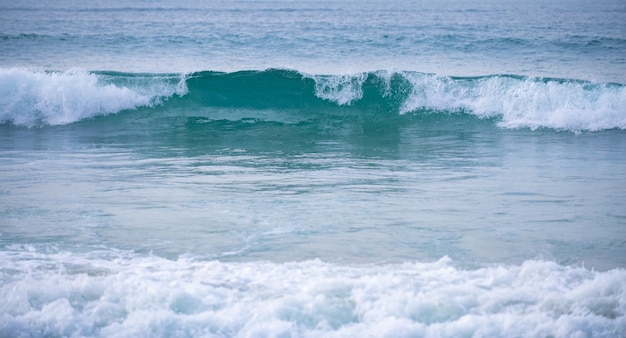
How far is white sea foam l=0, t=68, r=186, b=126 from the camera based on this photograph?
14.6 meters

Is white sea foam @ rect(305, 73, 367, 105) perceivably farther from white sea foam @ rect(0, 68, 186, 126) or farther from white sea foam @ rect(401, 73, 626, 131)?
white sea foam @ rect(0, 68, 186, 126)

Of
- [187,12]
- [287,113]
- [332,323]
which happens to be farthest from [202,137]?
[187,12]

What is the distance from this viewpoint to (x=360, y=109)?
15.5 metres

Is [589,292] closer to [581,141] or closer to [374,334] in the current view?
[374,334]

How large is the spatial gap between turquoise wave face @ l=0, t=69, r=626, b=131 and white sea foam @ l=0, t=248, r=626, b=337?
8.70m

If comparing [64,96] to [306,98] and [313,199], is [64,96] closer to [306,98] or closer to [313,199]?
[306,98]

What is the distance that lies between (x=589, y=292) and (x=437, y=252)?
1447 millimetres

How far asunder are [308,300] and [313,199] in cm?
294

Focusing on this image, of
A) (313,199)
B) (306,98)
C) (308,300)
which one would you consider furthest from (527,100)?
(308,300)

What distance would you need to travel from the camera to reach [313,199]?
8094mm

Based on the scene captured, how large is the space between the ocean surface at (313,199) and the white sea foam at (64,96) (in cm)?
5

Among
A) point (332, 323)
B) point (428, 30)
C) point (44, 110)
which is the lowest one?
point (332, 323)

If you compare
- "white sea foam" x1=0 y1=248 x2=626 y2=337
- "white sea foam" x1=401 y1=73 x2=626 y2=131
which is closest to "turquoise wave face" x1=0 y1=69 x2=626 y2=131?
"white sea foam" x1=401 y1=73 x2=626 y2=131

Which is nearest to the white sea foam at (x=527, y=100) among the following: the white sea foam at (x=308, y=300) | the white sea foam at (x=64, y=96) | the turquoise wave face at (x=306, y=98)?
the turquoise wave face at (x=306, y=98)
